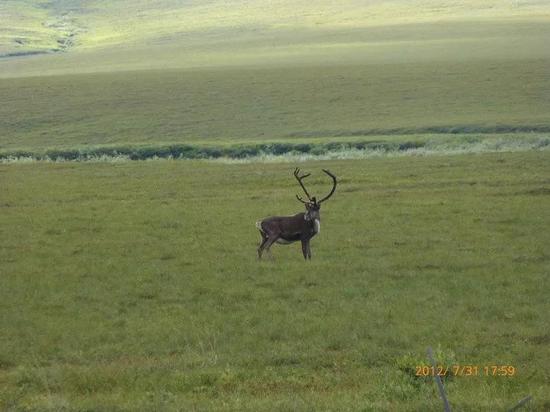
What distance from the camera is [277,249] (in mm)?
18406

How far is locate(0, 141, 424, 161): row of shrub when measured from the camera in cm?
4091

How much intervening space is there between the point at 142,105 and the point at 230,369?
47619 millimetres

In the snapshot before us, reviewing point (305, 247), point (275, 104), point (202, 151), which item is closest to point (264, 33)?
point (275, 104)

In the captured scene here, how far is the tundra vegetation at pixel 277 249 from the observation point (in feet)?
34.1

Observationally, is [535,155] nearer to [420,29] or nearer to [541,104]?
[541,104]

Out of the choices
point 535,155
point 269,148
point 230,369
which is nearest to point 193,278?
point 230,369

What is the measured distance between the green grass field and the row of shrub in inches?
554

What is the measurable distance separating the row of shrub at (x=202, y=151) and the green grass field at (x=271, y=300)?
1407cm

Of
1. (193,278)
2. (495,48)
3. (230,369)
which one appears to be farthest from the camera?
(495,48)

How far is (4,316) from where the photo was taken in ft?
44.6

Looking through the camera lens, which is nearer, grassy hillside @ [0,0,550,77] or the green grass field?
the green grass field
